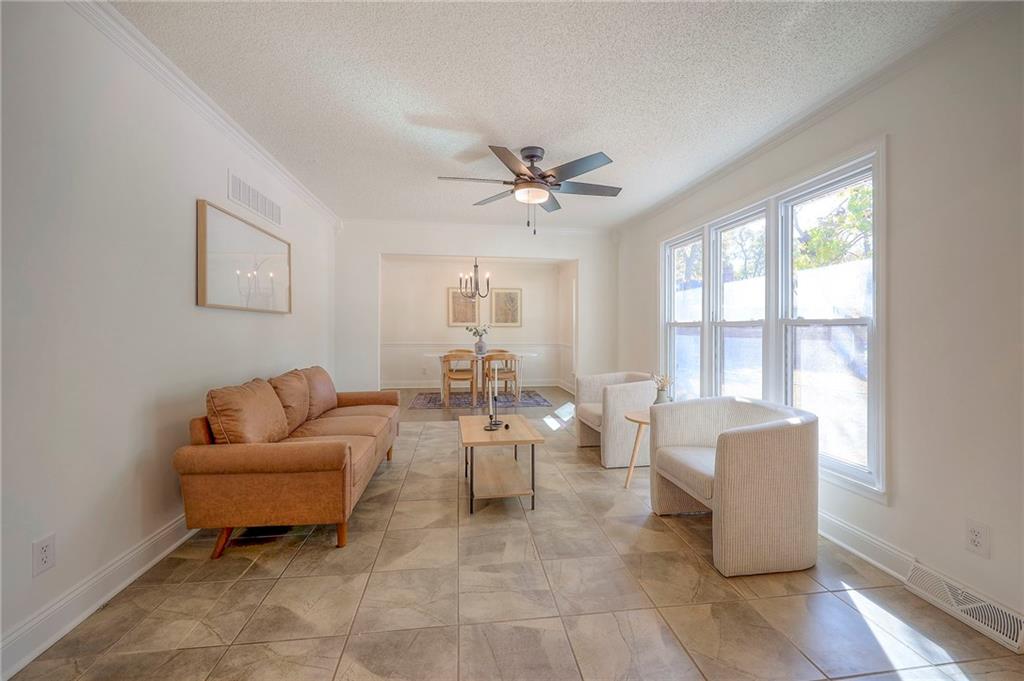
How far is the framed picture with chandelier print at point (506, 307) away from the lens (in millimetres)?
7840

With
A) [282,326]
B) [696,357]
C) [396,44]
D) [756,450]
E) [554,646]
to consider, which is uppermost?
[396,44]

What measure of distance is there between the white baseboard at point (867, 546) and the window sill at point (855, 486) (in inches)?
7.9

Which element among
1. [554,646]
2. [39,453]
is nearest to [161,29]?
[39,453]

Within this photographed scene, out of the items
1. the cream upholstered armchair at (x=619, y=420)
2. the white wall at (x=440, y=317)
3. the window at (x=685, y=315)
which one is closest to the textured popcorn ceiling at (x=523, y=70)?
the window at (x=685, y=315)

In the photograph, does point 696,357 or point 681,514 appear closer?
point 681,514

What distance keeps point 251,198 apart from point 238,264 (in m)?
0.60

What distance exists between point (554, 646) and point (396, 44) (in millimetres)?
2777

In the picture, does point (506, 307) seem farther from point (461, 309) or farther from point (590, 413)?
point (590, 413)

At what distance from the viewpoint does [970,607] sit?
166 centimetres

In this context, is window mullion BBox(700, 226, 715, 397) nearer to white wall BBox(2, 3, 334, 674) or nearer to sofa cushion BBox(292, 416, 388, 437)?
sofa cushion BBox(292, 416, 388, 437)

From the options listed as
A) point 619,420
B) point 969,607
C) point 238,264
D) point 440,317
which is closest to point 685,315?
point 619,420

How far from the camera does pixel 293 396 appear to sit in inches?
115

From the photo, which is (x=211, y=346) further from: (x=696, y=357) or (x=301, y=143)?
(x=696, y=357)

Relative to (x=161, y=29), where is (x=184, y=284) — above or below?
below
